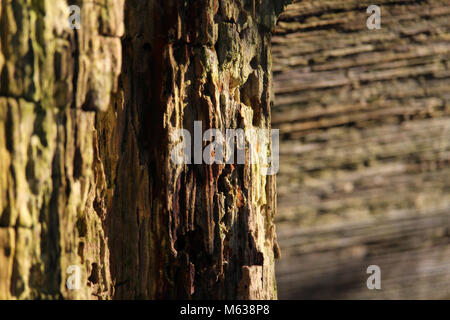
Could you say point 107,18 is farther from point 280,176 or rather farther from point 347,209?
point 347,209

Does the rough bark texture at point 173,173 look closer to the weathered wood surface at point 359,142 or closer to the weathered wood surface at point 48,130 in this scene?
the weathered wood surface at point 48,130

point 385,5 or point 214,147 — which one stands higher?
point 385,5

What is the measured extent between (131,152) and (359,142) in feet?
1.76

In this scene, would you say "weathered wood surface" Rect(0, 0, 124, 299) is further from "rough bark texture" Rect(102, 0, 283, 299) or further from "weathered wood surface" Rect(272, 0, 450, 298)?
"weathered wood surface" Rect(272, 0, 450, 298)

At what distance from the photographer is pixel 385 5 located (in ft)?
3.51

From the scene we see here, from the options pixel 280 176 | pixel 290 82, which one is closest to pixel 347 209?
pixel 280 176

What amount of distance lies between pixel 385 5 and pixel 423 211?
45cm

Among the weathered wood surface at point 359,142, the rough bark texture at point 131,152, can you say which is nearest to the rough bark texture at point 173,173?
the rough bark texture at point 131,152

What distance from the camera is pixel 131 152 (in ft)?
2.48

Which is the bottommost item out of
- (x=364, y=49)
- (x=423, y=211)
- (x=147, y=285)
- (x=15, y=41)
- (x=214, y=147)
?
(x=147, y=285)

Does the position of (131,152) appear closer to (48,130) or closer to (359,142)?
(48,130)

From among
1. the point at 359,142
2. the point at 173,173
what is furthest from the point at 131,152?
the point at 359,142

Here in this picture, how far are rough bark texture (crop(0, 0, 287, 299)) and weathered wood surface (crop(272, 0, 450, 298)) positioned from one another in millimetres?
222

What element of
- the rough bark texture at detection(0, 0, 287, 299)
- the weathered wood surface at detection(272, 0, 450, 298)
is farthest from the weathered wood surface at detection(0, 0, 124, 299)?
the weathered wood surface at detection(272, 0, 450, 298)
